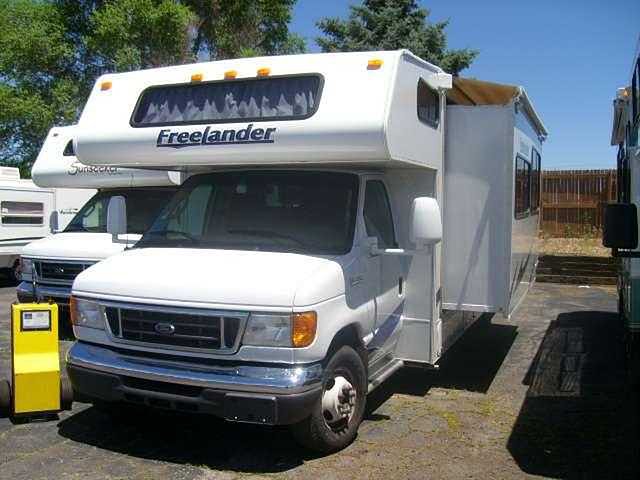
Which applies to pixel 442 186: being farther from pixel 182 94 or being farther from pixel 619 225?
pixel 182 94

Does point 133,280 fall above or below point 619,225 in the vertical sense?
below

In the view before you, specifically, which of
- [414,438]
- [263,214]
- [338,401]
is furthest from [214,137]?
[414,438]

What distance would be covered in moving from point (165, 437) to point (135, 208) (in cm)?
479

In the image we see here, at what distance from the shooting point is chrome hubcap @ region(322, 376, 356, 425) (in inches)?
184

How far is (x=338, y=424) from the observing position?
4.85 m

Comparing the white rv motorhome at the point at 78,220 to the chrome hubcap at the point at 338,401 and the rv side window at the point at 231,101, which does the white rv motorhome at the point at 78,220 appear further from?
the chrome hubcap at the point at 338,401

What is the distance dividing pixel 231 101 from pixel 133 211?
447 cm

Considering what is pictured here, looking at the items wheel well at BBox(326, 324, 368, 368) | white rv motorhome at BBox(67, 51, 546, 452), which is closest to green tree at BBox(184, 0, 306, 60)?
white rv motorhome at BBox(67, 51, 546, 452)

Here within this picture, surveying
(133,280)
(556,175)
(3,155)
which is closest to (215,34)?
(3,155)

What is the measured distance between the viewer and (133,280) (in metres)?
4.68

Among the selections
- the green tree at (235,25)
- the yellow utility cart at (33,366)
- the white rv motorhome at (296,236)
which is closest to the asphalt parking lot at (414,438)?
the yellow utility cart at (33,366)

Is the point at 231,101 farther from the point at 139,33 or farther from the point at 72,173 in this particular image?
the point at 139,33

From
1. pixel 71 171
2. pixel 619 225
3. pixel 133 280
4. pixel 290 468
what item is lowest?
pixel 290 468

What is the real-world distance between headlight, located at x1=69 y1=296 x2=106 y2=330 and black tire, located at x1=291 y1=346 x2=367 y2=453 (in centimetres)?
157
